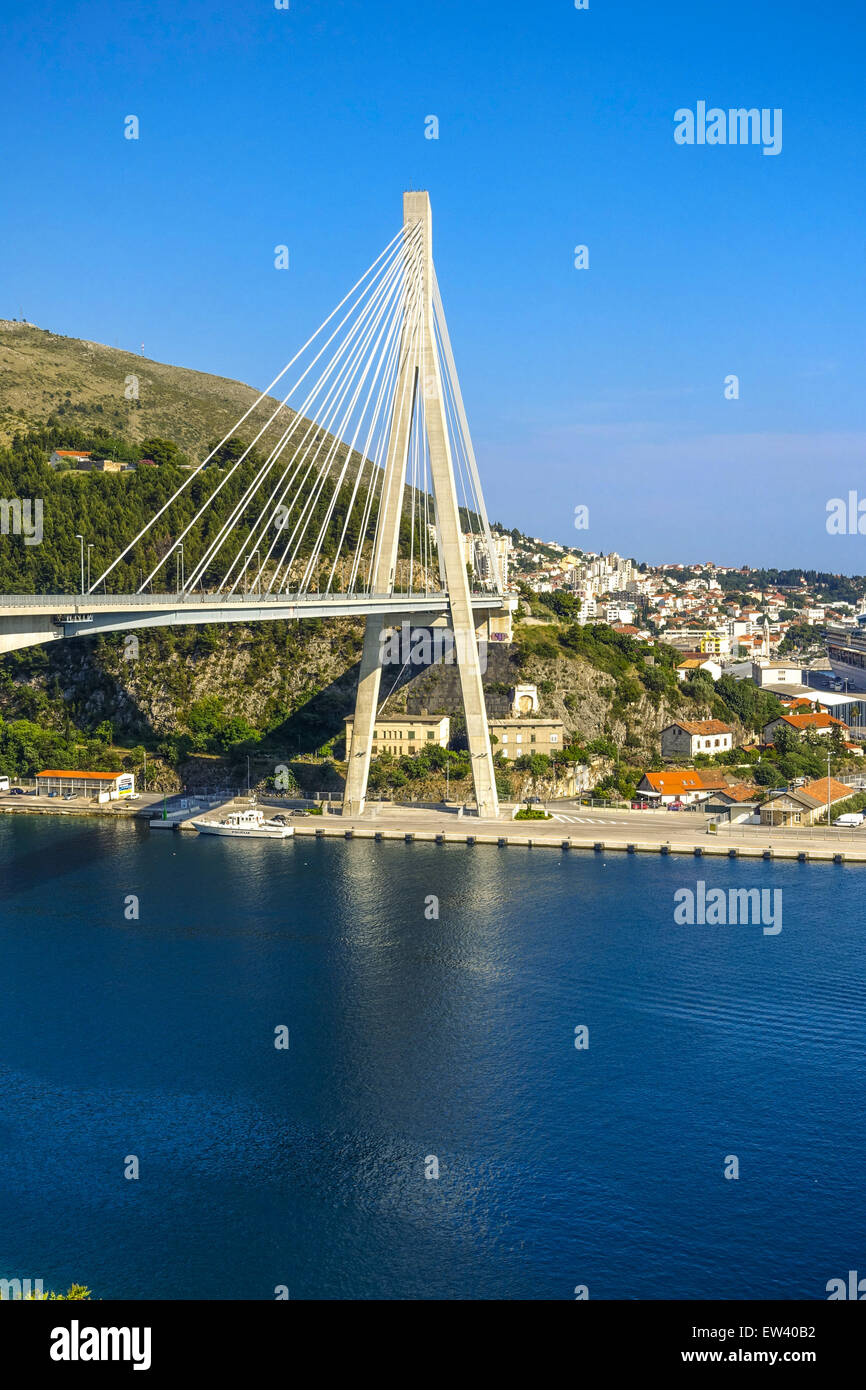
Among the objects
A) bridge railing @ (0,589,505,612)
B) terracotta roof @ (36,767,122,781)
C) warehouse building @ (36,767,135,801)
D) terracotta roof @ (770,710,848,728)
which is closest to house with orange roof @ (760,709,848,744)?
terracotta roof @ (770,710,848,728)

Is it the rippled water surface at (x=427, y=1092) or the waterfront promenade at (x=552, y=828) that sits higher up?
the waterfront promenade at (x=552, y=828)

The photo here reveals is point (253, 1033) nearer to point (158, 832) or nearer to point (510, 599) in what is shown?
point (158, 832)

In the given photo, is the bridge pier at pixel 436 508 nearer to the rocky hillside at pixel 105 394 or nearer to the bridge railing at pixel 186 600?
the bridge railing at pixel 186 600

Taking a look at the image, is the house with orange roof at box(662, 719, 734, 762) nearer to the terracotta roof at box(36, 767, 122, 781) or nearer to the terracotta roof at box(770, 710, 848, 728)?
the terracotta roof at box(770, 710, 848, 728)

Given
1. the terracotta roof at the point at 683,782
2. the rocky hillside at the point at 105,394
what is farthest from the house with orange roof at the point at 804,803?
the rocky hillside at the point at 105,394

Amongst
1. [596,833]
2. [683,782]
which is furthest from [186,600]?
[683,782]

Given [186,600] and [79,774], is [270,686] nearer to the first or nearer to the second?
[79,774]
